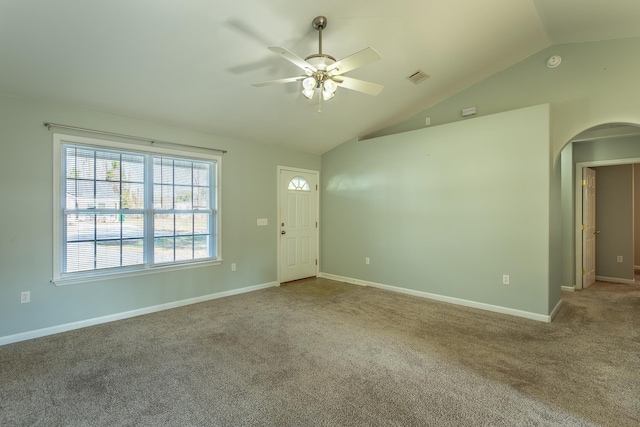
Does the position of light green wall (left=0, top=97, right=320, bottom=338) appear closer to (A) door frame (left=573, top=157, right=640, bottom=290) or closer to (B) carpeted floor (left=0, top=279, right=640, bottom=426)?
(B) carpeted floor (left=0, top=279, right=640, bottom=426)

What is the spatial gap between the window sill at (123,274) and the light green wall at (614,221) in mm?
7132

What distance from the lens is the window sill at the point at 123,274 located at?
3.18 m

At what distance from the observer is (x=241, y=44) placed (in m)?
2.77

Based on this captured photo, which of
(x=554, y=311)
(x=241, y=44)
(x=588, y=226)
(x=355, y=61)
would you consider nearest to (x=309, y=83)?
(x=355, y=61)

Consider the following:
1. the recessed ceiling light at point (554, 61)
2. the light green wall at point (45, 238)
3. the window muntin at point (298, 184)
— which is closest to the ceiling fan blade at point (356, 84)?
the light green wall at point (45, 238)

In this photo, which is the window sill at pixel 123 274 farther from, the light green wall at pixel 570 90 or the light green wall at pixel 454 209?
the light green wall at pixel 570 90

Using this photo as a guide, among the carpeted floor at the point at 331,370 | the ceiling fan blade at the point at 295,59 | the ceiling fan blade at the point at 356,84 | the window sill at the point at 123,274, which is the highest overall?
the ceiling fan blade at the point at 295,59

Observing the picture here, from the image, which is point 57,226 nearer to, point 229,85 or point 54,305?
point 54,305

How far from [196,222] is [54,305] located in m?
1.77

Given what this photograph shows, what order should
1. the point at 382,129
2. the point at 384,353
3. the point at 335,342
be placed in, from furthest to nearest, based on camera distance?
the point at 382,129 < the point at 335,342 < the point at 384,353

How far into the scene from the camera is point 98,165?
3.42m

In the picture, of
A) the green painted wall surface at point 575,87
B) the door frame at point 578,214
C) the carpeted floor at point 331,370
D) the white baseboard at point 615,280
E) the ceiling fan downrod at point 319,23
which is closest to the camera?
the carpeted floor at point 331,370

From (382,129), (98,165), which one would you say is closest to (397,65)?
(382,129)

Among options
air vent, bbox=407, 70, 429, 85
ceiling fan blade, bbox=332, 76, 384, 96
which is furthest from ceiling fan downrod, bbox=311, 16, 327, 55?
air vent, bbox=407, 70, 429, 85
